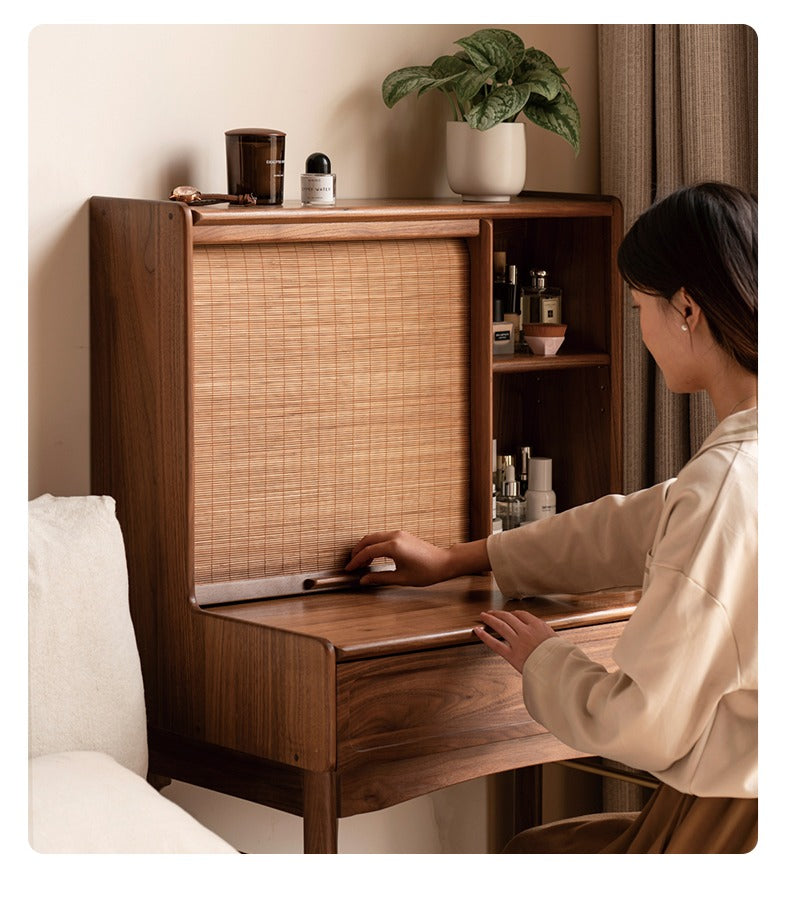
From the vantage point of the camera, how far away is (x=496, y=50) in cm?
248

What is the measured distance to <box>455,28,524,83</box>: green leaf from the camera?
247 centimetres

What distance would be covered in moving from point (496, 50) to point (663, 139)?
44cm

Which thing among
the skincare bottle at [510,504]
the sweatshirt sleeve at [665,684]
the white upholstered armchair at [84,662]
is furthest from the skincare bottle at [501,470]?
the sweatshirt sleeve at [665,684]

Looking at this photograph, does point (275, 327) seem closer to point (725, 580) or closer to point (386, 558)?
point (386, 558)

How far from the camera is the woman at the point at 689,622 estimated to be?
1.60 meters

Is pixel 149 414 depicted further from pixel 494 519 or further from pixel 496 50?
pixel 496 50

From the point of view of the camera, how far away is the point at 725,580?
1.59 meters

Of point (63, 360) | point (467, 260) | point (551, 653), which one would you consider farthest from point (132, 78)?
point (551, 653)

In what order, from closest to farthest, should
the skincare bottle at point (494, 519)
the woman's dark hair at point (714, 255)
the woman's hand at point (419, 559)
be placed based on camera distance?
the woman's dark hair at point (714, 255) < the woman's hand at point (419, 559) < the skincare bottle at point (494, 519)

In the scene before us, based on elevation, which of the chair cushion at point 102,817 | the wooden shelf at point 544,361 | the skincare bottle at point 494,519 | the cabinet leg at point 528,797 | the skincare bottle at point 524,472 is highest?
the wooden shelf at point 544,361

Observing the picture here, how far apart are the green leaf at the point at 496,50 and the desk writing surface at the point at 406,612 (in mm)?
879

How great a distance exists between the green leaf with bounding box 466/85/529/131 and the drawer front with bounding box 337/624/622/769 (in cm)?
89

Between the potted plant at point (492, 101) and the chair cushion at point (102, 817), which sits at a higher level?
the potted plant at point (492, 101)

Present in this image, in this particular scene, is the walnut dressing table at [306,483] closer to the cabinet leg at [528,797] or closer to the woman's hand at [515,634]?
the woman's hand at [515,634]
